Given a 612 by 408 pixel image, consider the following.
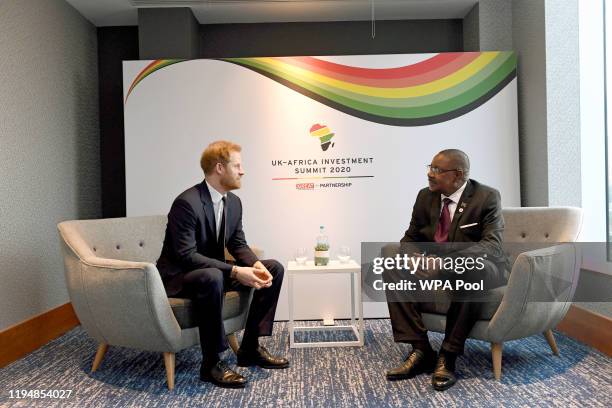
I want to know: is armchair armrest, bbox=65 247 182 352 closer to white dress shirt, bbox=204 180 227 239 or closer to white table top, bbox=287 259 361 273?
white dress shirt, bbox=204 180 227 239

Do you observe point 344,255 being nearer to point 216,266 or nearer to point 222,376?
point 216,266

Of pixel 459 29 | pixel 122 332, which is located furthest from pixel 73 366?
pixel 459 29

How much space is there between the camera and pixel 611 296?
359cm

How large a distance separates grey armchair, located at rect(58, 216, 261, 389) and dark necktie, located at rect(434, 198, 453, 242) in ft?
3.87

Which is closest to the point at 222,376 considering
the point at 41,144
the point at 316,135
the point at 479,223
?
the point at 479,223

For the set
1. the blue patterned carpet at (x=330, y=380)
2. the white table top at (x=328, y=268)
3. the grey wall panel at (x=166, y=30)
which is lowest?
the blue patterned carpet at (x=330, y=380)

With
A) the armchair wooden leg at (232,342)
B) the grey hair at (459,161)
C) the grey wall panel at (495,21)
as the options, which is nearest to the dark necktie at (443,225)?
the grey hair at (459,161)

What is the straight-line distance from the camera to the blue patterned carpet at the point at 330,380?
108 inches

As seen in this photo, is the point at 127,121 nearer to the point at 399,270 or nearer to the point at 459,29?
the point at 399,270

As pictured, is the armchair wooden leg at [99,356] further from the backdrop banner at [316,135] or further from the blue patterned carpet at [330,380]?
the backdrop banner at [316,135]

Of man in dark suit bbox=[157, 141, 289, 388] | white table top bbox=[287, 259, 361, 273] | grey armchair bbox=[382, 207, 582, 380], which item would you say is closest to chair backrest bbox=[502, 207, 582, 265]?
grey armchair bbox=[382, 207, 582, 380]

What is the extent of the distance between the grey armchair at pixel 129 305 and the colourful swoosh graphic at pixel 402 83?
6.28 ft

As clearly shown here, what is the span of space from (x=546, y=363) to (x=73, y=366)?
277 cm

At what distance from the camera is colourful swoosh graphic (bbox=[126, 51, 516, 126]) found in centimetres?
455
